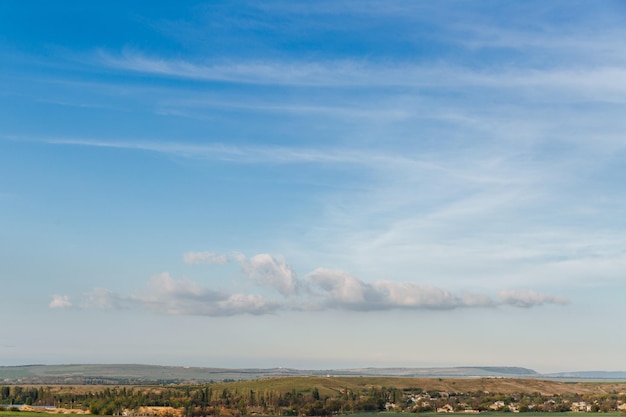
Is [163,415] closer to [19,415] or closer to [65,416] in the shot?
[65,416]

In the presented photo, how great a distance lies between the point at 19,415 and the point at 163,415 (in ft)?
196

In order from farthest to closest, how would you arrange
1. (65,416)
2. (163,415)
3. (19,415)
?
(163,415), (65,416), (19,415)

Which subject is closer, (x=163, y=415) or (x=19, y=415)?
(x=19, y=415)

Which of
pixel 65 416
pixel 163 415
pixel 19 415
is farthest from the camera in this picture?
pixel 163 415

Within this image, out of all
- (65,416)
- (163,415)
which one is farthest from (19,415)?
(163,415)

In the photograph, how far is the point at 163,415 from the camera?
200 metres

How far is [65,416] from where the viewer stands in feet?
513

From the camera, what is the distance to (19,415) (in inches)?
5699

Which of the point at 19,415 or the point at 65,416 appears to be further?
the point at 65,416

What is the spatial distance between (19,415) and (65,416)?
43.5 feet

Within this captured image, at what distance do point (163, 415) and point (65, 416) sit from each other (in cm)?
4674

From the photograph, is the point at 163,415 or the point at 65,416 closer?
the point at 65,416
